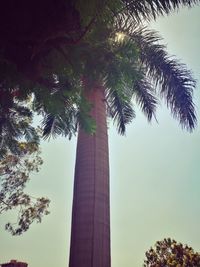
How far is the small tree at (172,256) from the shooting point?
1994cm

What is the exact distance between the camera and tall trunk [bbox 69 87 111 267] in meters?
6.29

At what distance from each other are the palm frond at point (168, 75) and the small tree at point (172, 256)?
48.4 feet

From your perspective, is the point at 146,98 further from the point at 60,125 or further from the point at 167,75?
the point at 60,125

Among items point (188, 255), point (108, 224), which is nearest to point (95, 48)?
point (108, 224)

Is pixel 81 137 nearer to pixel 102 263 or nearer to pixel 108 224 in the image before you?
pixel 108 224

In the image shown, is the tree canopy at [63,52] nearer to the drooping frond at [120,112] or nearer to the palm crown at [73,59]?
the palm crown at [73,59]

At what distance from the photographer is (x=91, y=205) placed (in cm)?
669

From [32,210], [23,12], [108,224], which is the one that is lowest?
[108,224]

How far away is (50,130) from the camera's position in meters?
9.73

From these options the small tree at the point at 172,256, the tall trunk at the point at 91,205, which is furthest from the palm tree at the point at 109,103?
the small tree at the point at 172,256

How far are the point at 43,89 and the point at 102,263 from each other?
12.2 ft

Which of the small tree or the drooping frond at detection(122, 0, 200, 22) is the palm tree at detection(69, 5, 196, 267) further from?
the small tree

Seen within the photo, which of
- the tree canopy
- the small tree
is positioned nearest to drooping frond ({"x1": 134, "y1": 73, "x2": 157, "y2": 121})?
the tree canopy

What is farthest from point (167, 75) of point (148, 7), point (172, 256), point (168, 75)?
point (172, 256)
